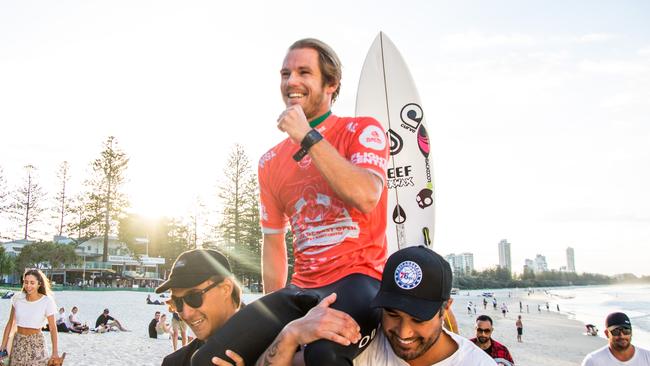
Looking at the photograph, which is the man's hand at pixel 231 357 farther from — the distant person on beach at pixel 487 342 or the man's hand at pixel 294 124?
the distant person on beach at pixel 487 342

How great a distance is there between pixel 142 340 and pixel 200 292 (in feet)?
58.8

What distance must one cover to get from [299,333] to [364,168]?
652mm

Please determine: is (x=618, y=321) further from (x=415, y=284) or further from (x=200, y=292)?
(x=200, y=292)

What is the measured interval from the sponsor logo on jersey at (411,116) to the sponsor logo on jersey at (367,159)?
5.40m

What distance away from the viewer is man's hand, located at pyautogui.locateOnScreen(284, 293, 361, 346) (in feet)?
5.74

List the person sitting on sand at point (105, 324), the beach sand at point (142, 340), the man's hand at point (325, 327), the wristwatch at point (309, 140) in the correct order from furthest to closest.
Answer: the person sitting on sand at point (105, 324) < the beach sand at point (142, 340) < the wristwatch at point (309, 140) < the man's hand at point (325, 327)

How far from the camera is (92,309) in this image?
29.9 meters

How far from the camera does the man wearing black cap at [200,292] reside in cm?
238

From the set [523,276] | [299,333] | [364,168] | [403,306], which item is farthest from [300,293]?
[523,276]

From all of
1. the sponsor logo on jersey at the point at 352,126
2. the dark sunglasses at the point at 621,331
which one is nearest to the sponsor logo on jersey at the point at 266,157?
the sponsor logo on jersey at the point at 352,126

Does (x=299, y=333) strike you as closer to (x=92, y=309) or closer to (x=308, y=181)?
(x=308, y=181)

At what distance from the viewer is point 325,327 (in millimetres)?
1747

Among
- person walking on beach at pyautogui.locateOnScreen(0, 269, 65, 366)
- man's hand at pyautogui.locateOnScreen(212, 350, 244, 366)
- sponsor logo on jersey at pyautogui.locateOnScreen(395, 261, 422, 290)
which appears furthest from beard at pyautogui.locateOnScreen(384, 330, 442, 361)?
person walking on beach at pyautogui.locateOnScreen(0, 269, 65, 366)

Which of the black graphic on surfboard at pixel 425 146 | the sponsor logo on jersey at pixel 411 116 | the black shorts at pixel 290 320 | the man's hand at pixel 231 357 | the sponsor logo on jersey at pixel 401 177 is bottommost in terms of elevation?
the man's hand at pixel 231 357
